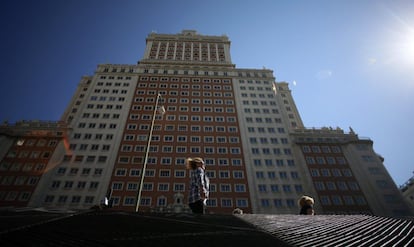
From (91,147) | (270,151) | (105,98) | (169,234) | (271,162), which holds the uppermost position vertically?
(105,98)

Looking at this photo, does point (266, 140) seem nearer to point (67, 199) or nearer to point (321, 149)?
point (321, 149)

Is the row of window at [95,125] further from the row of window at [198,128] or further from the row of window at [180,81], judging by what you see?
the row of window at [180,81]

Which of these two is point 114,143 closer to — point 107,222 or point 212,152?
point 212,152

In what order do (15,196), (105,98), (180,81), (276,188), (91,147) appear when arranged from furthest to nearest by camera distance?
(180,81)
(105,98)
(91,147)
(276,188)
(15,196)

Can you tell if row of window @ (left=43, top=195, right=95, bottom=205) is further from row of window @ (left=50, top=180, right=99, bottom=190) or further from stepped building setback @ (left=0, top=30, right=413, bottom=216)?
row of window @ (left=50, top=180, right=99, bottom=190)

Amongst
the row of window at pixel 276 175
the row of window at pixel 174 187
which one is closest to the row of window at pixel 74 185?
the row of window at pixel 174 187

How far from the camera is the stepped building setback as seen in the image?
40312mm

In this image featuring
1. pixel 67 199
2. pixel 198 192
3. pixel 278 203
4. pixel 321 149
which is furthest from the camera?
pixel 321 149

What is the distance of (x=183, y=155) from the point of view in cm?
4759

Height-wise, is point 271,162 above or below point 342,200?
above

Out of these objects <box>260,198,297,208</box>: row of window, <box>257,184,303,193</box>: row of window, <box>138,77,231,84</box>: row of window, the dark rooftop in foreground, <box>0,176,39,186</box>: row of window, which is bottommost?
the dark rooftop in foreground

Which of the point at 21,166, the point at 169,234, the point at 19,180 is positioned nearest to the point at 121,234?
the point at 169,234

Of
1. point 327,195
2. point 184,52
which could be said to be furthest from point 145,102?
point 327,195

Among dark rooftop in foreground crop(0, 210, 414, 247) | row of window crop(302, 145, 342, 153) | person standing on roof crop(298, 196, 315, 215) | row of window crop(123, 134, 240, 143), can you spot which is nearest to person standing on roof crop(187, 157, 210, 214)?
dark rooftop in foreground crop(0, 210, 414, 247)
